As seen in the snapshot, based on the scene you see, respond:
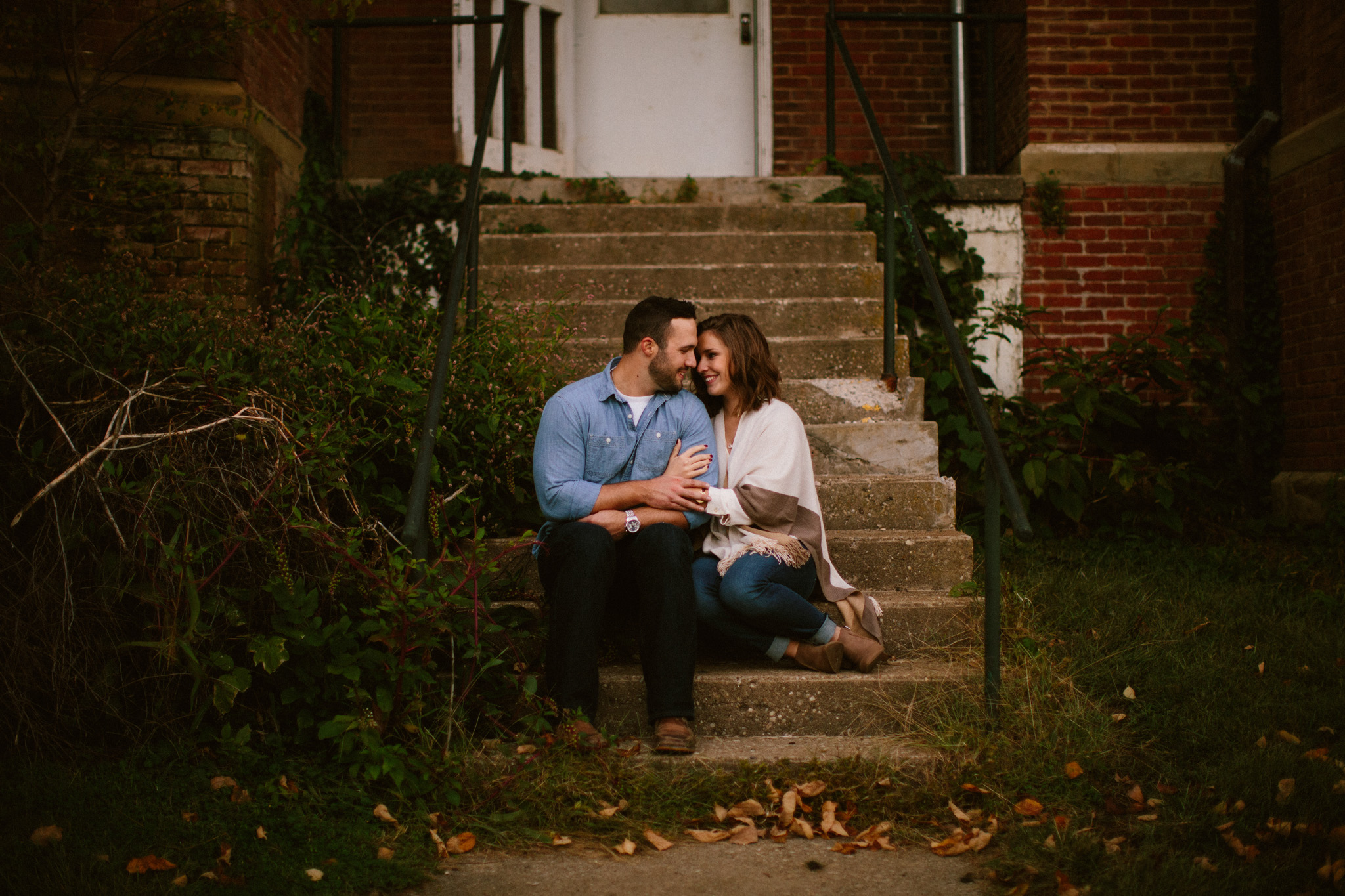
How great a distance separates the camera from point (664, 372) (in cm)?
300

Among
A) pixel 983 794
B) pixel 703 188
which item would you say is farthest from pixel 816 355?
pixel 983 794

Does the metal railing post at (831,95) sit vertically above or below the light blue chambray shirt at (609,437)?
above

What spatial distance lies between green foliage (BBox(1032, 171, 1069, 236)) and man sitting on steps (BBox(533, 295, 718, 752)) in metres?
3.35

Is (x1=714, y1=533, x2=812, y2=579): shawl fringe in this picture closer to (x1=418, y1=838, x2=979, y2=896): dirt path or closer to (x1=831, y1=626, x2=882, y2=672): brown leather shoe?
(x1=831, y1=626, x2=882, y2=672): brown leather shoe

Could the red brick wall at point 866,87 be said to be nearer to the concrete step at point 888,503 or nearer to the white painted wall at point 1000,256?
the white painted wall at point 1000,256

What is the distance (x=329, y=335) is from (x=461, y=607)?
1363 mm

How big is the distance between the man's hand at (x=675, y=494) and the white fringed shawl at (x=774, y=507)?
5cm

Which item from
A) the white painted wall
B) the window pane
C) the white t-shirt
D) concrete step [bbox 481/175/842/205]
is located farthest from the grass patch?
the window pane

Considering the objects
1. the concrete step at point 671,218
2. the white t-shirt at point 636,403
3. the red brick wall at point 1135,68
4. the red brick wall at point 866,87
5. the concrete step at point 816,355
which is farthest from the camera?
the red brick wall at point 866,87

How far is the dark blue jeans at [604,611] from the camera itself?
2.62 m

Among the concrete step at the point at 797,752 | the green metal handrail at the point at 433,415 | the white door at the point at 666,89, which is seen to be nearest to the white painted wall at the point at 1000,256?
the white door at the point at 666,89

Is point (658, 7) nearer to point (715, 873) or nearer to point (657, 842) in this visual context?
point (657, 842)

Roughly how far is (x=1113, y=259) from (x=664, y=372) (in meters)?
3.73

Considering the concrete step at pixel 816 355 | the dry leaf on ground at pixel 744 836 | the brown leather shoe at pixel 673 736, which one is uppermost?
the concrete step at pixel 816 355
